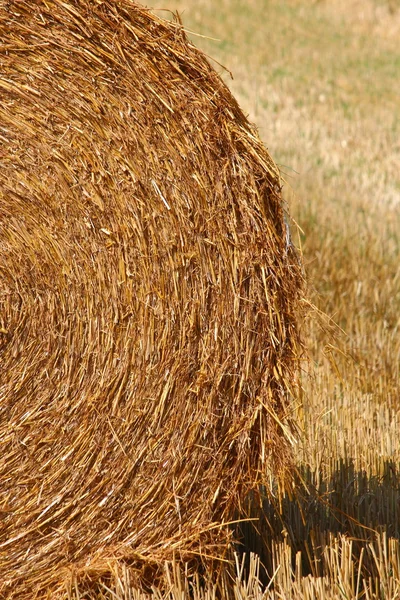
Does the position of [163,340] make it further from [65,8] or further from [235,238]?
[65,8]

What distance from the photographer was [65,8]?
2898mm

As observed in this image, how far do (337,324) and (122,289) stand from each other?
7.49 ft

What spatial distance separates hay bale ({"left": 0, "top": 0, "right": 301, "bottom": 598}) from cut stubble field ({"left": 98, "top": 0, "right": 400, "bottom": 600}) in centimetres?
21

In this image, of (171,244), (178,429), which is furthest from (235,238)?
(178,429)

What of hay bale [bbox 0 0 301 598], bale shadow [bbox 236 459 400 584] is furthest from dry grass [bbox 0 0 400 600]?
hay bale [bbox 0 0 301 598]

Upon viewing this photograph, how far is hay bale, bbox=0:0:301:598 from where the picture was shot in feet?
9.65

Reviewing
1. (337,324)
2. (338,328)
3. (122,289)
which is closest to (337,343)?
(337,324)

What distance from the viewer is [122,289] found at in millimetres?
3039

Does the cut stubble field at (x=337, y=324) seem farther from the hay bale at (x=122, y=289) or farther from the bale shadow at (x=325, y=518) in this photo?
the hay bale at (x=122, y=289)

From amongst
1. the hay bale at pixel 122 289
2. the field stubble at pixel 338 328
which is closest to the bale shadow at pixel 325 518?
the field stubble at pixel 338 328

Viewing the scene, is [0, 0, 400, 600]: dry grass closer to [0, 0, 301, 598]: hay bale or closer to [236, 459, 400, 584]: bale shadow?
[236, 459, 400, 584]: bale shadow

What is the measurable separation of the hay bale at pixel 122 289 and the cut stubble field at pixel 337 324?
21 centimetres

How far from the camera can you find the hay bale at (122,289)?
2.94 meters

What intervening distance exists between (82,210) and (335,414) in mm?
2226
